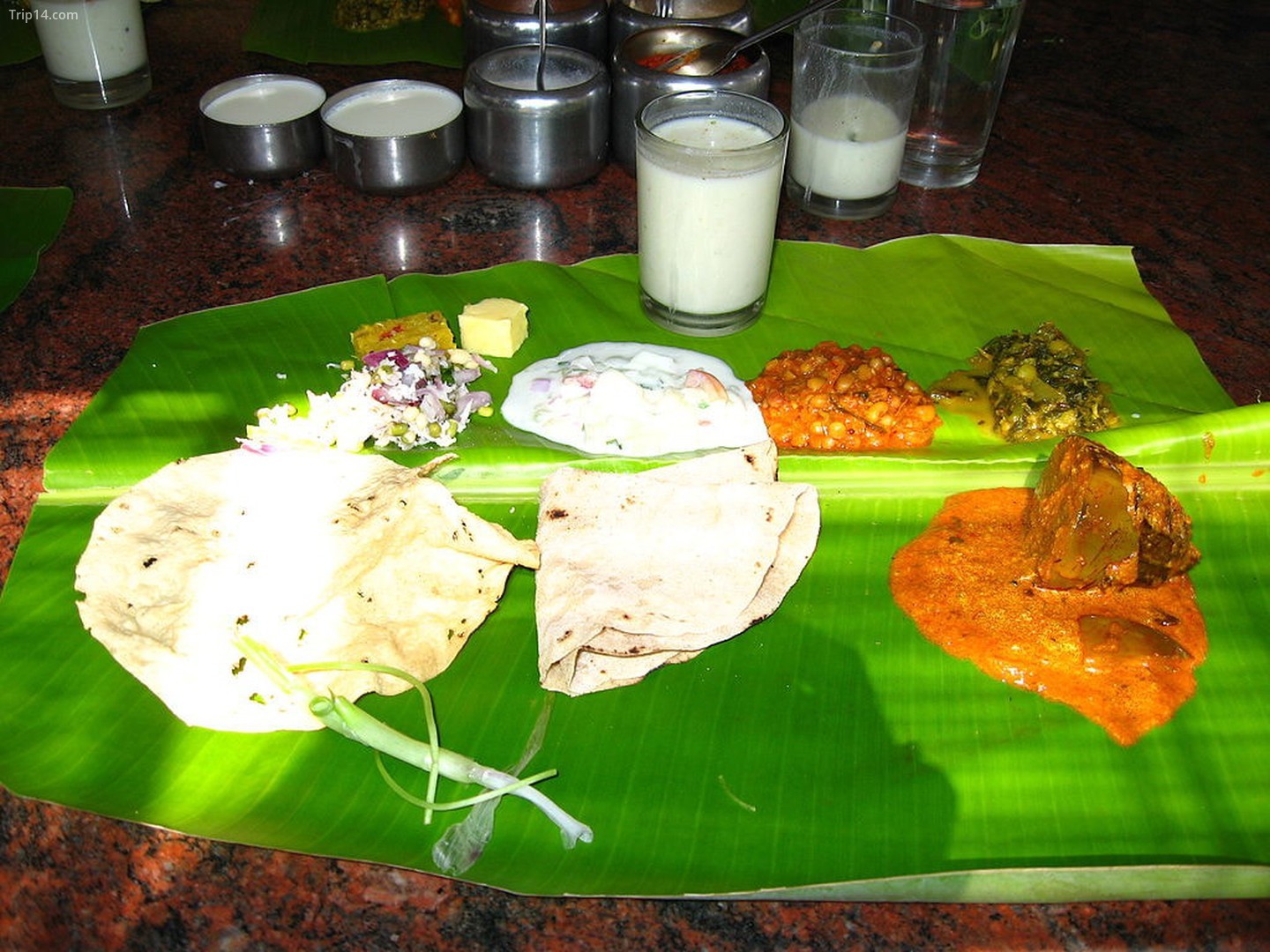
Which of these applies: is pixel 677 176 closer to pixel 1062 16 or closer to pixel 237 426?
pixel 237 426

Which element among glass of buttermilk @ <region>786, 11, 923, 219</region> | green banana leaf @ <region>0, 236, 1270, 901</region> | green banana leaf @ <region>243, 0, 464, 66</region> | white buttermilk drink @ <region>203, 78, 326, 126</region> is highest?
glass of buttermilk @ <region>786, 11, 923, 219</region>

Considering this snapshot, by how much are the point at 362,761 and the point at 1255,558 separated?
2068 mm

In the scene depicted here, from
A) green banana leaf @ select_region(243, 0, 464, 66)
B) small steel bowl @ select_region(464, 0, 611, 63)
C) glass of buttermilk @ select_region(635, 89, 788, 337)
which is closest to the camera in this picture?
glass of buttermilk @ select_region(635, 89, 788, 337)

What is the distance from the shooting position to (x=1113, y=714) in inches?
83.4

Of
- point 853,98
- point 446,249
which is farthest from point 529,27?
point 853,98

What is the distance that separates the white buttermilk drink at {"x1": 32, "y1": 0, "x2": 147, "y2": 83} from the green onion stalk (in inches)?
127

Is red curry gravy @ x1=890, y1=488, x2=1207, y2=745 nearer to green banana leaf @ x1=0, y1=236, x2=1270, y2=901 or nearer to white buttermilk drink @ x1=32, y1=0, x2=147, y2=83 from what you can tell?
green banana leaf @ x1=0, y1=236, x2=1270, y2=901

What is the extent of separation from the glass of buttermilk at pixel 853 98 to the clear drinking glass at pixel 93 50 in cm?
262

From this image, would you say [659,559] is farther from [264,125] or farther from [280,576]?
→ [264,125]

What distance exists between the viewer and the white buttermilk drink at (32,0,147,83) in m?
3.96

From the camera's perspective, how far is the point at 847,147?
3574 mm

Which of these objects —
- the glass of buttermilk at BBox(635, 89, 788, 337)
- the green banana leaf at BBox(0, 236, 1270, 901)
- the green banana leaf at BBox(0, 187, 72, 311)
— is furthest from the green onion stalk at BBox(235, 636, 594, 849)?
the green banana leaf at BBox(0, 187, 72, 311)

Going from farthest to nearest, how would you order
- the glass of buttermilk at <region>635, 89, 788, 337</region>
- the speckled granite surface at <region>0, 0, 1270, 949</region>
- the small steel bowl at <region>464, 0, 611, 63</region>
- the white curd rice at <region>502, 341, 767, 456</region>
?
the small steel bowl at <region>464, 0, 611, 63</region> < the glass of buttermilk at <region>635, 89, 788, 337</region> < the white curd rice at <region>502, 341, 767, 456</region> < the speckled granite surface at <region>0, 0, 1270, 949</region>

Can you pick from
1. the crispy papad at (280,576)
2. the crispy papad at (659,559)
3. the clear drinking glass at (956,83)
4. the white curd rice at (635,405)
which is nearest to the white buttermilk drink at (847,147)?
the clear drinking glass at (956,83)
